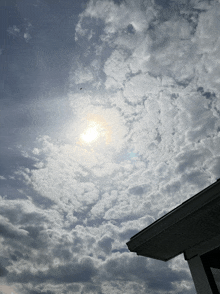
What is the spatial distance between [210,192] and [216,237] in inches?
63.7

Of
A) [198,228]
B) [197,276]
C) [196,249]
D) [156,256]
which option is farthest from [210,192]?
[156,256]

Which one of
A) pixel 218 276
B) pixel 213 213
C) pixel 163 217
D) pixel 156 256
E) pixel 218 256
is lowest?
pixel 218 276

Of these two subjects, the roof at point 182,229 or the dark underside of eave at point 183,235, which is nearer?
the roof at point 182,229

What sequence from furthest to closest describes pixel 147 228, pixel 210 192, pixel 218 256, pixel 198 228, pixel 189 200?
pixel 218 256 < pixel 147 228 < pixel 198 228 < pixel 189 200 < pixel 210 192

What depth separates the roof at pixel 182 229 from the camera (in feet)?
11.9

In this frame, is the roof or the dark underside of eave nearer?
the roof

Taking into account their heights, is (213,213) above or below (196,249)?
above

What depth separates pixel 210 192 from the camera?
3529 mm

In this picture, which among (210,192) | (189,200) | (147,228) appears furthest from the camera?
(147,228)

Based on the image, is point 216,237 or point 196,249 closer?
point 216,237

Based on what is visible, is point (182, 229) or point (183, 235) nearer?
point (182, 229)

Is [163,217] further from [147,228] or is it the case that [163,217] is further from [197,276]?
[197,276]

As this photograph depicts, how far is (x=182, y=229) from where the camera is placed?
416cm

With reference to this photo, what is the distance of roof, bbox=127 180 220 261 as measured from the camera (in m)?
3.62
